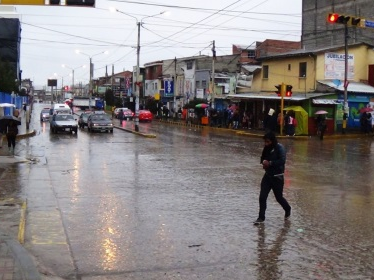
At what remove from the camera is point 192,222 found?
9.91m

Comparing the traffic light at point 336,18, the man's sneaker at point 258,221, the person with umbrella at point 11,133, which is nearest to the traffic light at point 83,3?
the man's sneaker at point 258,221

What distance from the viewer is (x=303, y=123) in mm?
37656

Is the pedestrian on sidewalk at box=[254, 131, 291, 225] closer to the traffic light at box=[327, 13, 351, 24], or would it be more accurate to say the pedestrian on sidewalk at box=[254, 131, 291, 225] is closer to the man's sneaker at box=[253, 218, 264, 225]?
the man's sneaker at box=[253, 218, 264, 225]

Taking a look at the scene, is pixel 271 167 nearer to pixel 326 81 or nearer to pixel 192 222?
pixel 192 222

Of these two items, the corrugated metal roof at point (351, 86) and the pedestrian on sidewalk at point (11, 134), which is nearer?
the pedestrian on sidewalk at point (11, 134)

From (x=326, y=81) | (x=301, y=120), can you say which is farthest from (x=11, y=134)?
(x=326, y=81)

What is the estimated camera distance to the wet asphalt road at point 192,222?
282 inches

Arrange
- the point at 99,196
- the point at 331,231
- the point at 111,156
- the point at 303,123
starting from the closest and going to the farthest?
the point at 331,231 → the point at 99,196 → the point at 111,156 → the point at 303,123

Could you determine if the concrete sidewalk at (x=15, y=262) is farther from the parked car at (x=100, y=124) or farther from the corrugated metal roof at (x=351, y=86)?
the corrugated metal roof at (x=351, y=86)

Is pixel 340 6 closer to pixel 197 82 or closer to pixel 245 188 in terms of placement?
pixel 197 82

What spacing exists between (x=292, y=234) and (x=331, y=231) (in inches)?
28.8

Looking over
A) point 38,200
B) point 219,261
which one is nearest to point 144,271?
point 219,261

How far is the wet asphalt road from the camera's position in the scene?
7168 millimetres

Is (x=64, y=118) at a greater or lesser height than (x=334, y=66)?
lesser
